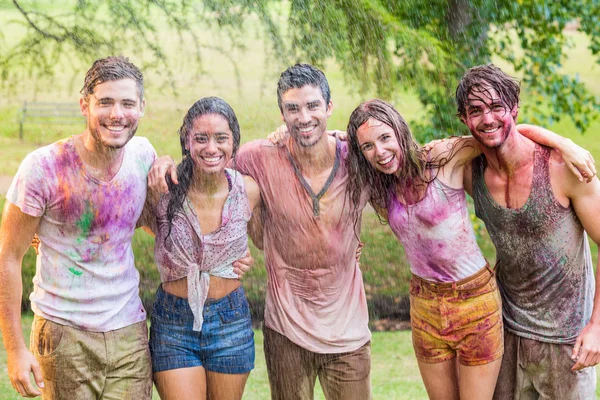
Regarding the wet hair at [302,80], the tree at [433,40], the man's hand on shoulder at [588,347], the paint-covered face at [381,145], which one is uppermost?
the tree at [433,40]

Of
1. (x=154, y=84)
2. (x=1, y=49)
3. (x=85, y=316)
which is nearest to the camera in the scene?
(x=85, y=316)

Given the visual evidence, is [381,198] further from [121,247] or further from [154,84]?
[154,84]

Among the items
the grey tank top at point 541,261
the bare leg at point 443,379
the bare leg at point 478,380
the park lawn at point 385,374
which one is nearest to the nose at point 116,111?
the grey tank top at point 541,261

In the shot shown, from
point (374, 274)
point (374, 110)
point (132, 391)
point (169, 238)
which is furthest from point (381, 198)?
point (374, 274)

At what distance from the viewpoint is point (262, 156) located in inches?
149

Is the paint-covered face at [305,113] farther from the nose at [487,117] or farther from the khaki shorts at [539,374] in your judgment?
the khaki shorts at [539,374]

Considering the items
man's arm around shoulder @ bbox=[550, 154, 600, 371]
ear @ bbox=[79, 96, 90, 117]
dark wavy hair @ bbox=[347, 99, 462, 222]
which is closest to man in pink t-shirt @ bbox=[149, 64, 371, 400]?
dark wavy hair @ bbox=[347, 99, 462, 222]

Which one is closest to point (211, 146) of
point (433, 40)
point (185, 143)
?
point (185, 143)

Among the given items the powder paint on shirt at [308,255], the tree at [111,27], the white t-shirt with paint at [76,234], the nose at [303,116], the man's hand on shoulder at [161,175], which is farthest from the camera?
the tree at [111,27]

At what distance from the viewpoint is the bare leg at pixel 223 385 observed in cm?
349

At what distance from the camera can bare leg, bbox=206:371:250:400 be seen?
3.49 meters

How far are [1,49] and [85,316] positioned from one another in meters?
7.42

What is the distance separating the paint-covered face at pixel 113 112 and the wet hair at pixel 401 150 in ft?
3.03

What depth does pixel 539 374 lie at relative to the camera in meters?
3.68
